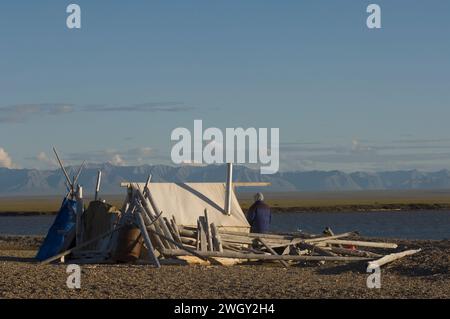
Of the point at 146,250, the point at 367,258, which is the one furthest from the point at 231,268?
the point at 367,258

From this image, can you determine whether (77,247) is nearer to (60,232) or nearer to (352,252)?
(60,232)

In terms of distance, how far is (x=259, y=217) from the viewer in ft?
84.1

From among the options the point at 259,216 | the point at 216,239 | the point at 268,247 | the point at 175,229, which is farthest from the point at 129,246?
the point at 259,216

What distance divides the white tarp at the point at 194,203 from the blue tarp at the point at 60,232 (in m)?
1.94

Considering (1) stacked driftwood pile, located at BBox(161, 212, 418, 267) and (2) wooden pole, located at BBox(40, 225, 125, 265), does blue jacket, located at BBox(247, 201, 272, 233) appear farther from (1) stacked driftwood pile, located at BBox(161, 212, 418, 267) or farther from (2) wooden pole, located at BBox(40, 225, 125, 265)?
(2) wooden pole, located at BBox(40, 225, 125, 265)

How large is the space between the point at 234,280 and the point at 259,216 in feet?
24.8

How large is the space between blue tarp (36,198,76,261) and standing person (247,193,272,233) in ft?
14.7

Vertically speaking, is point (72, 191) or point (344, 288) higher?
point (72, 191)

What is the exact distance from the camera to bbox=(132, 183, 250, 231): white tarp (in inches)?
966

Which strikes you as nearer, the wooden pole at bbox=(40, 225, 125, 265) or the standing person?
the wooden pole at bbox=(40, 225, 125, 265)

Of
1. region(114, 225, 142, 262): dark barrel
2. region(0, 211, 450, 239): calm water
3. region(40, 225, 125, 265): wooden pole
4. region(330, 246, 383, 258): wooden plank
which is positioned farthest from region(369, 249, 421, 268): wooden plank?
region(0, 211, 450, 239): calm water
